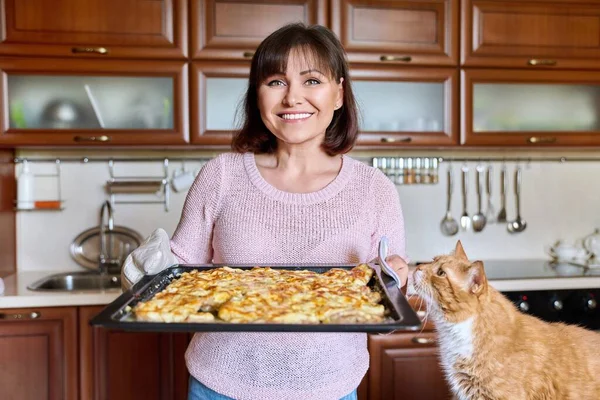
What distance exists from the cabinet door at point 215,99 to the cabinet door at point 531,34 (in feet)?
→ 3.45

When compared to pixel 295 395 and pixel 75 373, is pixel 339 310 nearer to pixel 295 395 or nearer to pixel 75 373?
pixel 295 395

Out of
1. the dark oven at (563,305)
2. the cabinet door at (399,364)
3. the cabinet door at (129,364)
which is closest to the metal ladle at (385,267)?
the cabinet door at (399,364)

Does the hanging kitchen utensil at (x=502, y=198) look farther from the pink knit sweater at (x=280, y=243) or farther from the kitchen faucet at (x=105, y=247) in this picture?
the kitchen faucet at (x=105, y=247)

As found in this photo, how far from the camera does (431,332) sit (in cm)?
238

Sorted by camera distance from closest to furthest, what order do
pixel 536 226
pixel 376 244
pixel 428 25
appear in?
pixel 376 244, pixel 428 25, pixel 536 226

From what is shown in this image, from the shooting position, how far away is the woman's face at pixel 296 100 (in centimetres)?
131

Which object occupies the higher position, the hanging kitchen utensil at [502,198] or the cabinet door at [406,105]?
the cabinet door at [406,105]

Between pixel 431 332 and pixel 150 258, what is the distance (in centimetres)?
151

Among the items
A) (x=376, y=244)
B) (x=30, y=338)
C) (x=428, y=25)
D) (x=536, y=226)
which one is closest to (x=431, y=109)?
(x=428, y=25)

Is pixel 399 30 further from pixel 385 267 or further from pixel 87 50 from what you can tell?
pixel 385 267

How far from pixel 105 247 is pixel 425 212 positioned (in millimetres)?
1625

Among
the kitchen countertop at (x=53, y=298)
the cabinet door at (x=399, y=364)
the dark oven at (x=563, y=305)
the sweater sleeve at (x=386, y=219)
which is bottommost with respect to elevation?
the cabinet door at (x=399, y=364)

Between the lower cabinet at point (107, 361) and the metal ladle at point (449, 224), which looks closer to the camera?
the lower cabinet at point (107, 361)

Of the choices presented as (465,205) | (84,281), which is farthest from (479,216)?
(84,281)
